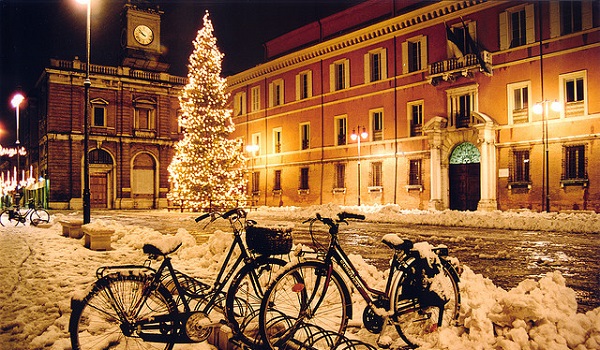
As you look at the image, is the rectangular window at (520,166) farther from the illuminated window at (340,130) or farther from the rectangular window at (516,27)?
the illuminated window at (340,130)

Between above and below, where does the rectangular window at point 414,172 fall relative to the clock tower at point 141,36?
below

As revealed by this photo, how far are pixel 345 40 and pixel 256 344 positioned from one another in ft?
98.0

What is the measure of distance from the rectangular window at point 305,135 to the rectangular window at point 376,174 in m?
6.91

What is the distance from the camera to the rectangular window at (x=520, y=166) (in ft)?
75.5

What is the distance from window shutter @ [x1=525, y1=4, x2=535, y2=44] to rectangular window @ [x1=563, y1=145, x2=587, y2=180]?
A: 19.3ft

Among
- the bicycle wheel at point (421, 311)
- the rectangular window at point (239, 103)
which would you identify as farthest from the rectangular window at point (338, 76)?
the bicycle wheel at point (421, 311)

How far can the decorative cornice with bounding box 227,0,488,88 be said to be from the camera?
26.0m

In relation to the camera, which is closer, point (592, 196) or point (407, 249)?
point (407, 249)

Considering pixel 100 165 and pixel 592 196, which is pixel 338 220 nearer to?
pixel 592 196

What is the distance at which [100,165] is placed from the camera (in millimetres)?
41031

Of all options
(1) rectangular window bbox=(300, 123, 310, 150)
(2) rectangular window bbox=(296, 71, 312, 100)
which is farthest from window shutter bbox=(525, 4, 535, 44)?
(1) rectangular window bbox=(300, 123, 310, 150)

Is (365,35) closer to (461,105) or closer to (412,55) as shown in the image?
(412,55)

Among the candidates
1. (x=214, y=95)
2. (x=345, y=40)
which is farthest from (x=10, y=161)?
(x=345, y=40)

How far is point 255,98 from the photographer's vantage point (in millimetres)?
40719
